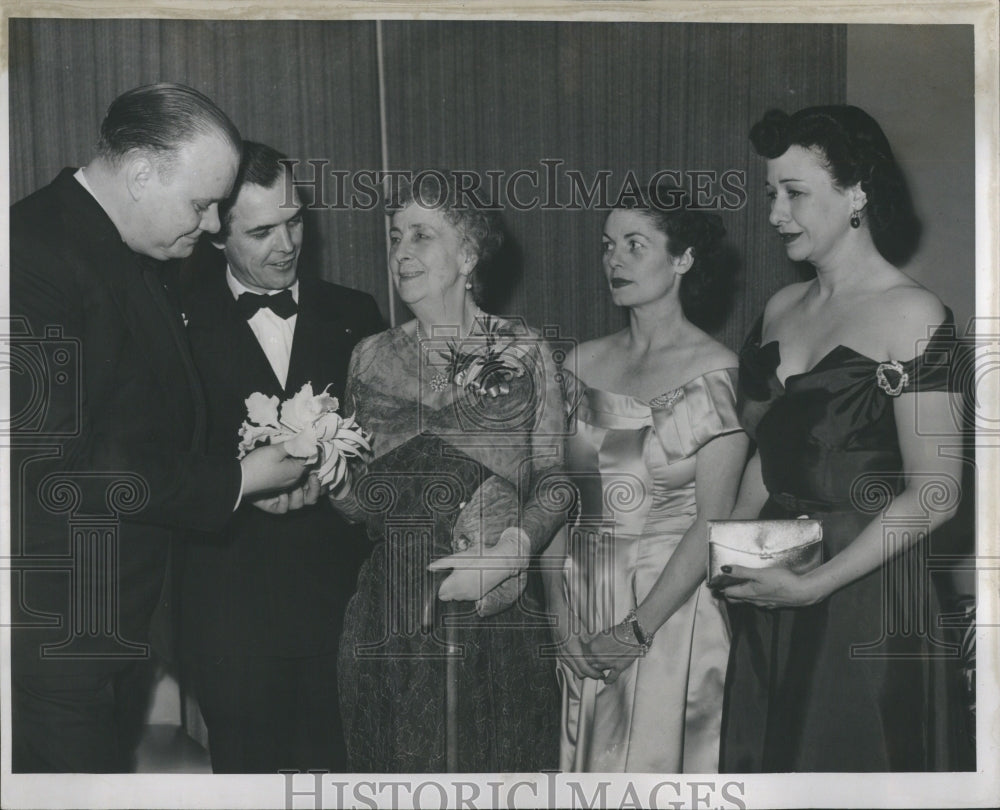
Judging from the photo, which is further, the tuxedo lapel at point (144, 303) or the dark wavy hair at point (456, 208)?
the dark wavy hair at point (456, 208)

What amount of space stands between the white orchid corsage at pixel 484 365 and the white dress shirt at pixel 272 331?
1.74 feet

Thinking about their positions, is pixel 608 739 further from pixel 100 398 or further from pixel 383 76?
pixel 383 76

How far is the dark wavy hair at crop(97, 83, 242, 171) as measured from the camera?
3832 mm

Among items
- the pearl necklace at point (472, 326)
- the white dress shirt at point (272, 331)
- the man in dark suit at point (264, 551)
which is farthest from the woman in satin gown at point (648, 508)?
the white dress shirt at point (272, 331)

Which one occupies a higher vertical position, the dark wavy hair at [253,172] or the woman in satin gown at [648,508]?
the dark wavy hair at [253,172]

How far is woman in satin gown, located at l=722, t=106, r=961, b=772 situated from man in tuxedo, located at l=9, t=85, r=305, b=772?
1.59m

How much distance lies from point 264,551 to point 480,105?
1626 mm

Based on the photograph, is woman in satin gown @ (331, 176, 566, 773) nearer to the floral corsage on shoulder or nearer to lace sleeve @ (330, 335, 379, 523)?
lace sleeve @ (330, 335, 379, 523)

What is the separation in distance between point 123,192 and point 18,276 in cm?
45

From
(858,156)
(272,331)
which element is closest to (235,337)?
→ (272,331)

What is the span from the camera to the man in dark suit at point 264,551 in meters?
3.86

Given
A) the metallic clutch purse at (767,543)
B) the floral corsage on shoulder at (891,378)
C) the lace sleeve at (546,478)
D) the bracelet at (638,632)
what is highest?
the floral corsage on shoulder at (891,378)

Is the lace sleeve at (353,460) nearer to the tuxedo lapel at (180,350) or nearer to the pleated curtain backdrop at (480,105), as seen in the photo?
the pleated curtain backdrop at (480,105)

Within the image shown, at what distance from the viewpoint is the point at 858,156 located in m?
3.94
